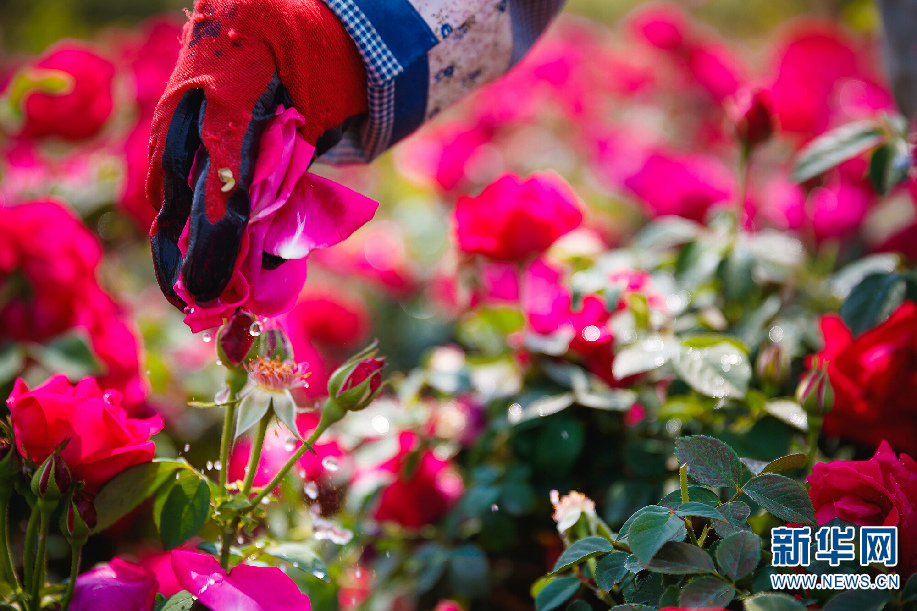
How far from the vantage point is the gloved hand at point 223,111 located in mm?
427

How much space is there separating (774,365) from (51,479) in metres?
0.63

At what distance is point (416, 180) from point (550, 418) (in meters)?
1.08

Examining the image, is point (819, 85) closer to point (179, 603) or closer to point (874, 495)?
point (874, 495)

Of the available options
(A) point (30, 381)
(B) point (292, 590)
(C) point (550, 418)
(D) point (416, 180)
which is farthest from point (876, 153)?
Answer: (D) point (416, 180)

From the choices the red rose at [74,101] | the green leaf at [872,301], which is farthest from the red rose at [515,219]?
the red rose at [74,101]

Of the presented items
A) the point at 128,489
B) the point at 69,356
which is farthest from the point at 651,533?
the point at 69,356

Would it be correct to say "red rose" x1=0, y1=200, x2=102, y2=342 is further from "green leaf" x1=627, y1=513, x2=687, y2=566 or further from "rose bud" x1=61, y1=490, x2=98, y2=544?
"green leaf" x1=627, y1=513, x2=687, y2=566

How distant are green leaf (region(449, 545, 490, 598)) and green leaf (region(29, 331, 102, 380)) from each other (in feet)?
1.49

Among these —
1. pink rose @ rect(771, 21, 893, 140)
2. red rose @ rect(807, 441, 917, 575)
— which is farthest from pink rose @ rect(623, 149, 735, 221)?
red rose @ rect(807, 441, 917, 575)

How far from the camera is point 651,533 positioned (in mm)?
441

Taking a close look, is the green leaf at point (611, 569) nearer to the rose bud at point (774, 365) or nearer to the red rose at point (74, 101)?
the rose bud at point (774, 365)

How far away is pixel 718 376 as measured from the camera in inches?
26.0

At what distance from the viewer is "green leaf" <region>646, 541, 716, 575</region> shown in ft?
1.44

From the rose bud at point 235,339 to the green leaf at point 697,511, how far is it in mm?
311
